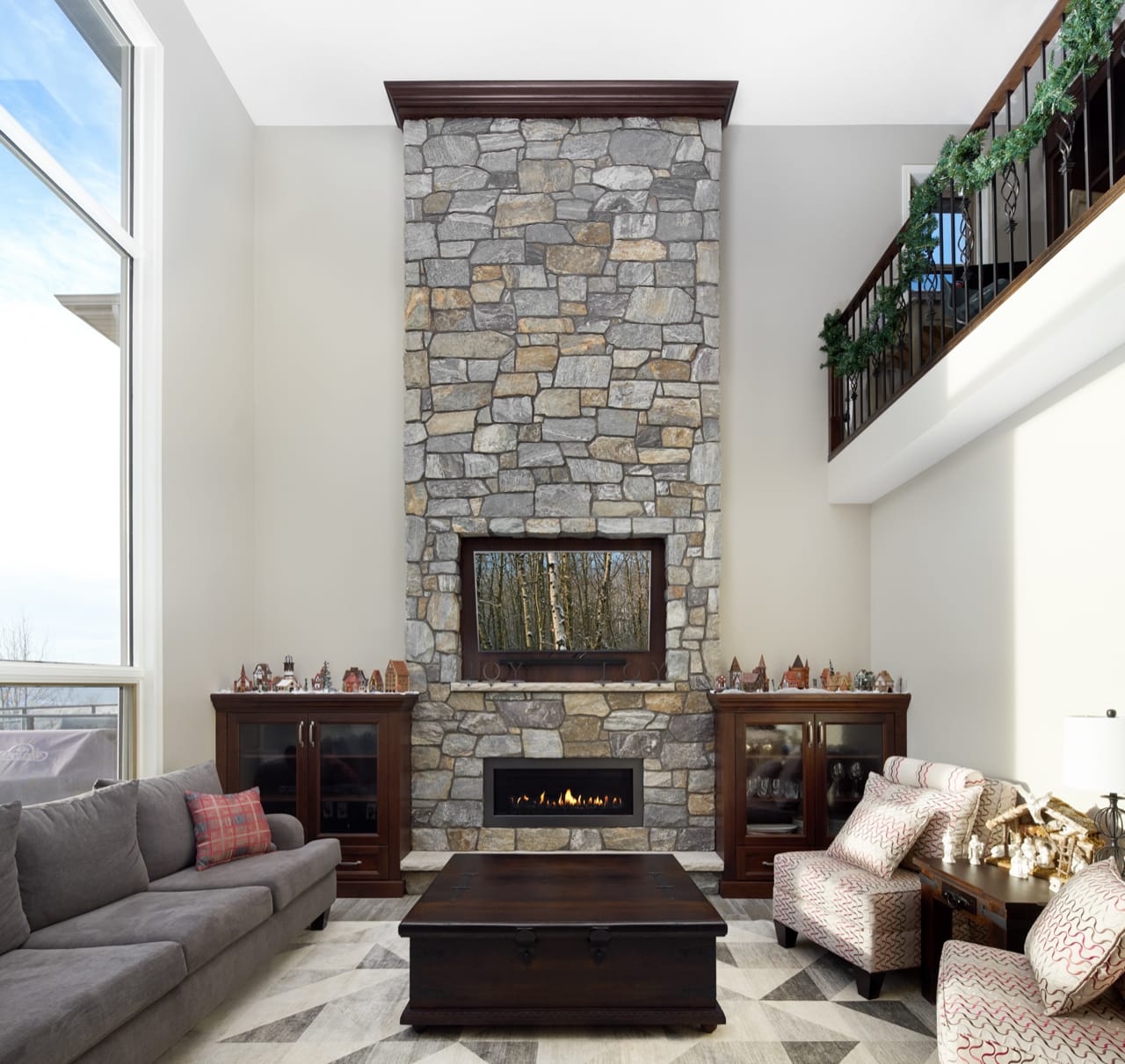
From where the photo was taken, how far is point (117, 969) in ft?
10.0

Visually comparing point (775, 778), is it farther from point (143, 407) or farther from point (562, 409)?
point (143, 407)

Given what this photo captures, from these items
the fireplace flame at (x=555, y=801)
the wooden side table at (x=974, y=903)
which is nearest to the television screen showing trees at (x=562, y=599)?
the fireplace flame at (x=555, y=801)

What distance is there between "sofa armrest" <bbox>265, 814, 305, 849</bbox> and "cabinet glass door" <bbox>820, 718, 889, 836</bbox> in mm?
3189

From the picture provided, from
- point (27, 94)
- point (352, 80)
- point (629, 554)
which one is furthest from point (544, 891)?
point (352, 80)

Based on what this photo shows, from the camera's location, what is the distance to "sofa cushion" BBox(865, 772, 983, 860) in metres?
4.42

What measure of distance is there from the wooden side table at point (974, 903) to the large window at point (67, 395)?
3.79 meters

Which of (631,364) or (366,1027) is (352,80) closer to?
(631,364)

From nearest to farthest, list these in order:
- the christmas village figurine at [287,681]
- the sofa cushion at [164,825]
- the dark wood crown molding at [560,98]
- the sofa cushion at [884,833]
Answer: the sofa cushion at [164,825] → the sofa cushion at [884,833] → the christmas village figurine at [287,681] → the dark wood crown molding at [560,98]

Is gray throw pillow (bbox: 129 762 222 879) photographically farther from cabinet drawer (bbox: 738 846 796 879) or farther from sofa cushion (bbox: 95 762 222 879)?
cabinet drawer (bbox: 738 846 796 879)

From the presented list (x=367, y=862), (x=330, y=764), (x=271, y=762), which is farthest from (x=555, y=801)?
(x=271, y=762)

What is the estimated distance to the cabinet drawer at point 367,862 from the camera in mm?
5996

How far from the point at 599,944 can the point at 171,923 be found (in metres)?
1.61

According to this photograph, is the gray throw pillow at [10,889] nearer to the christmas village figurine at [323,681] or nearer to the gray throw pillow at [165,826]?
the gray throw pillow at [165,826]

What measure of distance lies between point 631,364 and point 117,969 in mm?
4712
